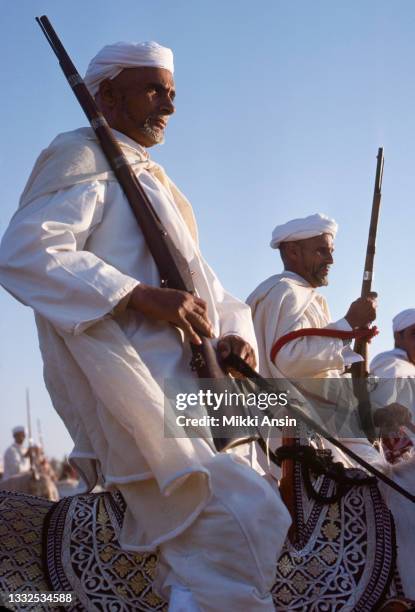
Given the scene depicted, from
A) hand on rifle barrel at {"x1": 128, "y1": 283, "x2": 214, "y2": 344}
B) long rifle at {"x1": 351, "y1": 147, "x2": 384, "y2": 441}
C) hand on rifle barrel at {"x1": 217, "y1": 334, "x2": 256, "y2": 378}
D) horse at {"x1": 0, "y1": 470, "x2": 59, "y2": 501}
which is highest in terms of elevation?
hand on rifle barrel at {"x1": 128, "y1": 283, "x2": 214, "y2": 344}

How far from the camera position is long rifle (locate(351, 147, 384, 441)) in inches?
271

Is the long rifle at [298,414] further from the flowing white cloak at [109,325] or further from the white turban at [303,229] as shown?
the white turban at [303,229]

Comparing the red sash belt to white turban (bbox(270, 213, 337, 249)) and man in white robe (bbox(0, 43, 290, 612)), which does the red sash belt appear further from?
man in white robe (bbox(0, 43, 290, 612))

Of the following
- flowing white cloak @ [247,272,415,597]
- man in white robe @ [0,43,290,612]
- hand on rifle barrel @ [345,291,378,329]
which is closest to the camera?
man in white robe @ [0,43,290,612]

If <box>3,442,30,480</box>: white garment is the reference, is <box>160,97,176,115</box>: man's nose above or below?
above

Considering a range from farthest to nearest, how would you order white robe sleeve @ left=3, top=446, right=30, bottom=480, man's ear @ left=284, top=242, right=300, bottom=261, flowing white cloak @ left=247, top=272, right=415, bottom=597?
white robe sleeve @ left=3, top=446, right=30, bottom=480, man's ear @ left=284, top=242, right=300, bottom=261, flowing white cloak @ left=247, top=272, right=415, bottom=597

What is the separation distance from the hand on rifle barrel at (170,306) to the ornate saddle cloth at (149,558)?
0.72m

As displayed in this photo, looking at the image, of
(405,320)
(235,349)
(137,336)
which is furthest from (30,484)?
(137,336)

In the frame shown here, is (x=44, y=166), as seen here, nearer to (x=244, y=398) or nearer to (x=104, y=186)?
(x=104, y=186)

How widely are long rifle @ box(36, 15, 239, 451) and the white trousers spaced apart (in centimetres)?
31

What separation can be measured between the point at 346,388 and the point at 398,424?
1.05 metres

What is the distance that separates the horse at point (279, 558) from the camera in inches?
146

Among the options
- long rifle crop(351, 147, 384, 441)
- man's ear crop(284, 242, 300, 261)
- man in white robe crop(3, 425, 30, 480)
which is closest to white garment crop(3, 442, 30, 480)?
man in white robe crop(3, 425, 30, 480)

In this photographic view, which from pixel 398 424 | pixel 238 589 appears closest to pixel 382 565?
pixel 238 589
